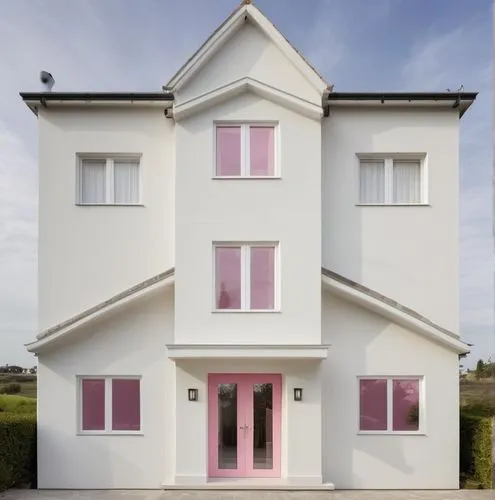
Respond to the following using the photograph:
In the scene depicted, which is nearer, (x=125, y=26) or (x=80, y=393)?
(x=80, y=393)

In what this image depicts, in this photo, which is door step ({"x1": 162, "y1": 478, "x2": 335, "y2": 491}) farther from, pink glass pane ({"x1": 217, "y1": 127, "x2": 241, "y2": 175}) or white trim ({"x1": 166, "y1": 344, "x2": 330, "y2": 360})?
pink glass pane ({"x1": 217, "y1": 127, "x2": 241, "y2": 175})

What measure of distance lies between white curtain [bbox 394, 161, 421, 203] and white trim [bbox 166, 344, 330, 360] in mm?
4772

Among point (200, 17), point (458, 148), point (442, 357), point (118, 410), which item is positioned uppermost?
point (200, 17)

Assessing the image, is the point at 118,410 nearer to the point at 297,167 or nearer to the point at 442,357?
the point at 297,167

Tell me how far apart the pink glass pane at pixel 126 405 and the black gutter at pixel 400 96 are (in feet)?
30.1

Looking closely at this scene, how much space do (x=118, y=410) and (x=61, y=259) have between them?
4.22 metres

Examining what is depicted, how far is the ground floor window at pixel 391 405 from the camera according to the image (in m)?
11.7

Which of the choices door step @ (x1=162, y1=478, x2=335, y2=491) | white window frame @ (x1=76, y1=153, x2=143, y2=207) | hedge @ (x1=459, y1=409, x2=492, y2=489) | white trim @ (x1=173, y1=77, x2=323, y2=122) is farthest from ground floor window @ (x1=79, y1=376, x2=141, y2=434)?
hedge @ (x1=459, y1=409, x2=492, y2=489)

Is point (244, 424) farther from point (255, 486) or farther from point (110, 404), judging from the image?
point (110, 404)

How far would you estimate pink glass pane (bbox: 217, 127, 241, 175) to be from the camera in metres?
11.7

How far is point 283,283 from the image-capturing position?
1120 centimetres

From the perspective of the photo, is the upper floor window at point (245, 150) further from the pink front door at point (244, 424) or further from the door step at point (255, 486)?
the door step at point (255, 486)

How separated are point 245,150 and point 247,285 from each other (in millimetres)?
3445

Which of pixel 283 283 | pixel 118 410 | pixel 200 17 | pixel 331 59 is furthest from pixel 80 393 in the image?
pixel 331 59
